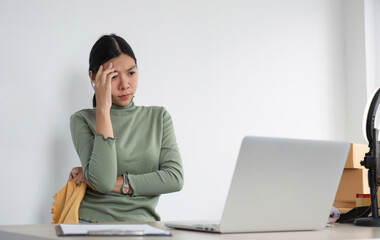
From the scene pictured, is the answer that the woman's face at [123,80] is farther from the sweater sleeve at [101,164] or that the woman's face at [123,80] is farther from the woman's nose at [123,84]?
the sweater sleeve at [101,164]

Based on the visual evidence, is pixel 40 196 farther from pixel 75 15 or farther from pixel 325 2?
pixel 325 2

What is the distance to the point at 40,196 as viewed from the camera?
2.46 meters

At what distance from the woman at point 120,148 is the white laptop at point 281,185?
0.87 m

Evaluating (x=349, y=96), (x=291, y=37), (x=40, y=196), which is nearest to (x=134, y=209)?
(x=40, y=196)

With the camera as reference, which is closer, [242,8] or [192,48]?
[192,48]

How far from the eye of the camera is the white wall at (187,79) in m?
2.42

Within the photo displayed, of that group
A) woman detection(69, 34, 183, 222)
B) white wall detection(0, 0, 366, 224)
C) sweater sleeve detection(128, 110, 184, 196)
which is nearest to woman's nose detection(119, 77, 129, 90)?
woman detection(69, 34, 183, 222)

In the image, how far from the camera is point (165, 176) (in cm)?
221

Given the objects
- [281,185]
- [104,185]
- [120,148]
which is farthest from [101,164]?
[281,185]

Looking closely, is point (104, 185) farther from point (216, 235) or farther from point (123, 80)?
point (216, 235)

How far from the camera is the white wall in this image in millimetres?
2424

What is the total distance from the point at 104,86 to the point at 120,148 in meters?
0.26

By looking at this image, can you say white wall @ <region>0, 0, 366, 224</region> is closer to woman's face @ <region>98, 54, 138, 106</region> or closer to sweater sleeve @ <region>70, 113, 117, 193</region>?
woman's face @ <region>98, 54, 138, 106</region>

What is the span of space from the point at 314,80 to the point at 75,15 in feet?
5.46
